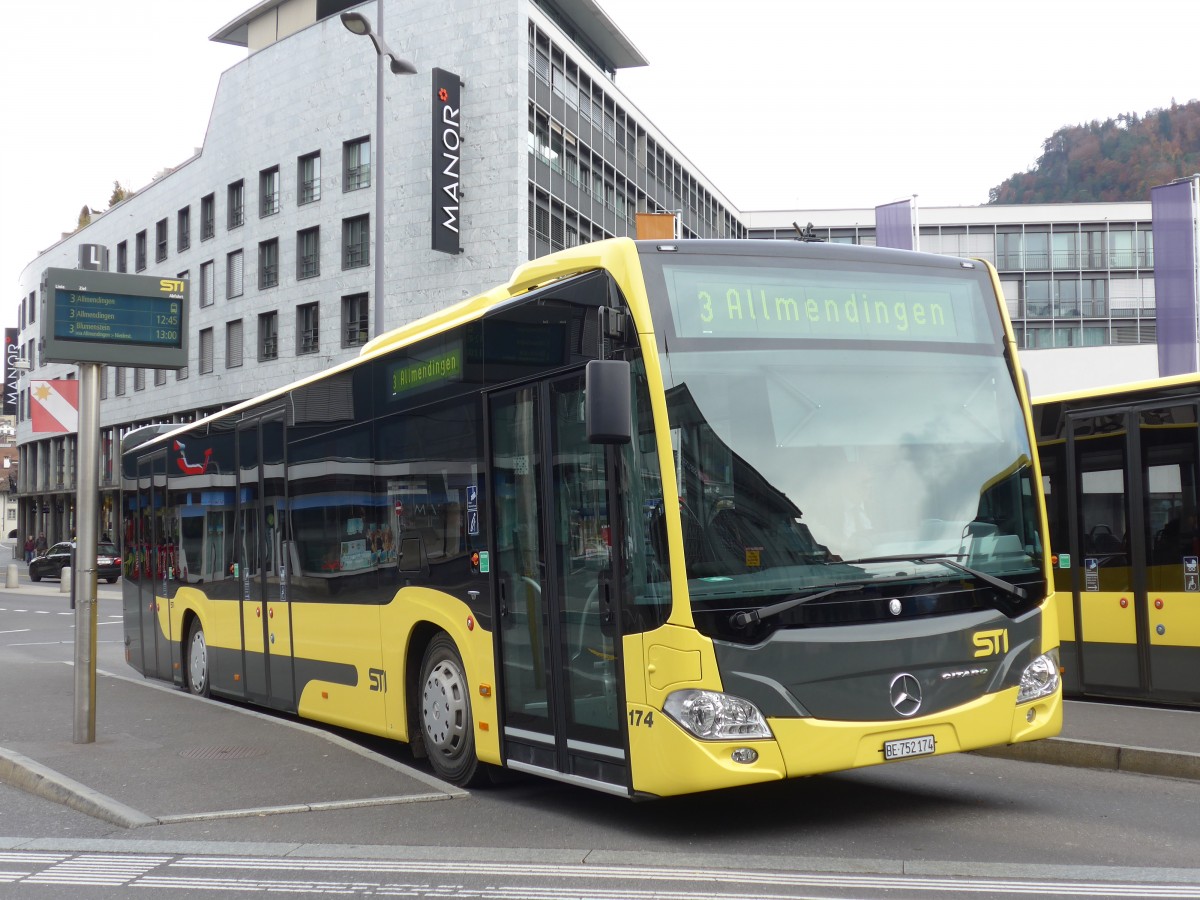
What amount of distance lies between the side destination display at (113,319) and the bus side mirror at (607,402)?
497 cm

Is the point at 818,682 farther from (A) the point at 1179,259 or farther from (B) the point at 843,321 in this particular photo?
(A) the point at 1179,259

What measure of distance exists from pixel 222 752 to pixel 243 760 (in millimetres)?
439

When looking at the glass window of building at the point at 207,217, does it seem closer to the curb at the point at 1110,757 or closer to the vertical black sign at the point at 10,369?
the vertical black sign at the point at 10,369

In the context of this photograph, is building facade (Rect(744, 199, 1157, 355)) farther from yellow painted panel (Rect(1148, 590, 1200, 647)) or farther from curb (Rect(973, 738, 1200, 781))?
curb (Rect(973, 738, 1200, 781))

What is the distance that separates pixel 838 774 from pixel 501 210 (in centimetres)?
3208

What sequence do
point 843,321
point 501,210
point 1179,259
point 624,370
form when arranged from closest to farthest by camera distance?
point 624,370 < point 843,321 < point 1179,259 < point 501,210

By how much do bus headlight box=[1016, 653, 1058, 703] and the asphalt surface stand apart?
1.76 metres

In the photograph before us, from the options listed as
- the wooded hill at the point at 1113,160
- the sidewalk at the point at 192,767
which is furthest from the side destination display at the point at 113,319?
the wooded hill at the point at 1113,160

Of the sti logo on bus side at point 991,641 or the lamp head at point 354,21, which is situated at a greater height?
the lamp head at point 354,21

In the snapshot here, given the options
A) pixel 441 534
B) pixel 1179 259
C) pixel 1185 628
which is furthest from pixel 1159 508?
pixel 1179 259

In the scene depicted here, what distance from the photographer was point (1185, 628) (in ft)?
34.0

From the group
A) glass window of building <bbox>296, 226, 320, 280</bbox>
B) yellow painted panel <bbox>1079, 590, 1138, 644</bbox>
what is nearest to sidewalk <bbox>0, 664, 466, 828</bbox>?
yellow painted panel <bbox>1079, 590, 1138, 644</bbox>

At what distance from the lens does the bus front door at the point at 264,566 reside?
11.5 meters

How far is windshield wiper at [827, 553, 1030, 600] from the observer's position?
260 inches
